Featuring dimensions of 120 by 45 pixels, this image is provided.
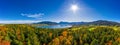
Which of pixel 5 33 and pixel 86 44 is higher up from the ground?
pixel 5 33

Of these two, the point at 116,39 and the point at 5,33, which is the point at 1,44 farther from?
the point at 116,39

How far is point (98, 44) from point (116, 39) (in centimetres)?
2427

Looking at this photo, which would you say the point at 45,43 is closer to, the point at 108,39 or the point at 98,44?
the point at 98,44

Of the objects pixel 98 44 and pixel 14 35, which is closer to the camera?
pixel 98 44

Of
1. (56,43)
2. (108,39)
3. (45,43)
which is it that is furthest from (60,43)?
(108,39)

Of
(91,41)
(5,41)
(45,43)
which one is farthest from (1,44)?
(91,41)

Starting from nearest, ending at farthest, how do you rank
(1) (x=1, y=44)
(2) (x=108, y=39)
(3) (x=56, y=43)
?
1. (1) (x=1, y=44)
2. (3) (x=56, y=43)
3. (2) (x=108, y=39)

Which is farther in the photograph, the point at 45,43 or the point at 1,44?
the point at 45,43

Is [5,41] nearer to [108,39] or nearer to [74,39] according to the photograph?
Result: [74,39]

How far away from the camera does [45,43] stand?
196500mm

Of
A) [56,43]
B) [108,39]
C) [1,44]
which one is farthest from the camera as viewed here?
[108,39]

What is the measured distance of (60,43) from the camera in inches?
7308

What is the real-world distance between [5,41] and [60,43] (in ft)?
181

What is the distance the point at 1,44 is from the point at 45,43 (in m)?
48.0
